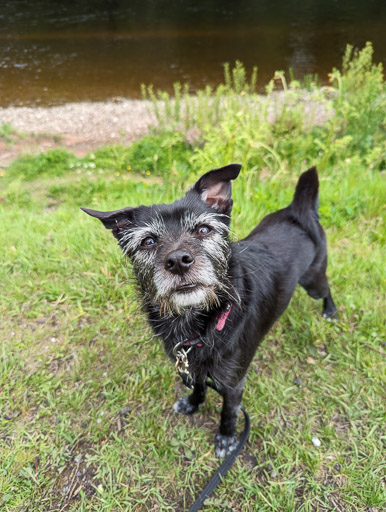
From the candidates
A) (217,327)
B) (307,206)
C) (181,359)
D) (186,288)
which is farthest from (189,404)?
(307,206)

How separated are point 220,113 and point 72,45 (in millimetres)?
16301

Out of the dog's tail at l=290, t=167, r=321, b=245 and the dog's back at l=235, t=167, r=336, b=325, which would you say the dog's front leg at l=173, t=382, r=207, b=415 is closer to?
the dog's back at l=235, t=167, r=336, b=325

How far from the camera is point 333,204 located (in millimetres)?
5055

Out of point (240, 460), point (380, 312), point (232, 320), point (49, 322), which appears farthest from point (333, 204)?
point (49, 322)

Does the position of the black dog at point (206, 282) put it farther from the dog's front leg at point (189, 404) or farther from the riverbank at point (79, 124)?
the riverbank at point (79, 124)

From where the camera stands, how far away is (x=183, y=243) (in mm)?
2236

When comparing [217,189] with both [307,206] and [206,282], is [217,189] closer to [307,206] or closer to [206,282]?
[206,282]

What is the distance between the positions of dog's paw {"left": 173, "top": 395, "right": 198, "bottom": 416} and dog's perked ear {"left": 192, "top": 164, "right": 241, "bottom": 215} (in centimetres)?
183

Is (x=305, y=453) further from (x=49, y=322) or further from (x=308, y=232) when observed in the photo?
(x=49, y=322)

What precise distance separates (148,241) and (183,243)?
0.98 ft

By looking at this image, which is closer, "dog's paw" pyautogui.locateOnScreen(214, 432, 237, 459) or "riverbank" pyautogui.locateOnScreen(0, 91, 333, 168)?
"dog's paw" pyautogui.locateOnScreen(214, 432, 237, 459)

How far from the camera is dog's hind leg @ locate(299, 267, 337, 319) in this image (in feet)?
11.0

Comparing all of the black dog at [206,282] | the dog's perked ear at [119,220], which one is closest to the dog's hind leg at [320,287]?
the black dog at [206,282]

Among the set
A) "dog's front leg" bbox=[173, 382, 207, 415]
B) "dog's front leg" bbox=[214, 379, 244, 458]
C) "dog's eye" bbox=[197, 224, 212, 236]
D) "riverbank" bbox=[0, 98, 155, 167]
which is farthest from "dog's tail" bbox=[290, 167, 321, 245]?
"riverbank" bbox=[0, 98, 155, 167]
